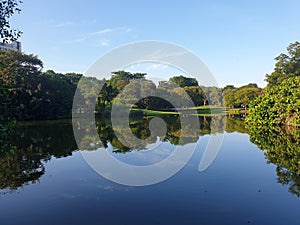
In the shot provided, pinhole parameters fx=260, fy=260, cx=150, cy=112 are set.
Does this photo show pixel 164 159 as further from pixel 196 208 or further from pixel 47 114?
pixel 47 114

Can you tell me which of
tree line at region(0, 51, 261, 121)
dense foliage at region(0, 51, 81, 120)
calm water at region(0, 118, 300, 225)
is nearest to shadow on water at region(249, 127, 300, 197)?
calm water at region(0, 118, 300, 225)

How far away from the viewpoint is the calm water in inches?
224

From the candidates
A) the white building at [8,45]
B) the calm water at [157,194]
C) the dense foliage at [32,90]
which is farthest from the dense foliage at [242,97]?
the calm water at [157,194]

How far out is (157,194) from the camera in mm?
7211

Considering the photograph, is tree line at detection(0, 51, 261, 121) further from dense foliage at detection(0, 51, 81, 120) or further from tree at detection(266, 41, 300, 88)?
tree at detection(266, 41, 300, 88)

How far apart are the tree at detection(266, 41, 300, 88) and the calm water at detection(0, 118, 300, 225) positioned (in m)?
36.5

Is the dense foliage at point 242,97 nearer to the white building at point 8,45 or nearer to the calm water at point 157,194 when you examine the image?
the white building at point 8,45

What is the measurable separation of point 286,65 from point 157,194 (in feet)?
150

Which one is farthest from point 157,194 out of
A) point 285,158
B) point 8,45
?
point 8,45

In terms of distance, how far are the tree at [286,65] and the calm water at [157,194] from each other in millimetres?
36486

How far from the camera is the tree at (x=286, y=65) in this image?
144ft

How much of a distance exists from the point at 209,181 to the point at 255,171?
2.34m

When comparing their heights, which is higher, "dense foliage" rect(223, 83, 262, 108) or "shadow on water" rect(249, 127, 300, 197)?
"dense foliage" rect(223, 83, 262, 108)

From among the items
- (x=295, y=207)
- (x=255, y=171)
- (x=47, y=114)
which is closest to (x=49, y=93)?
(x=47, y=114)
